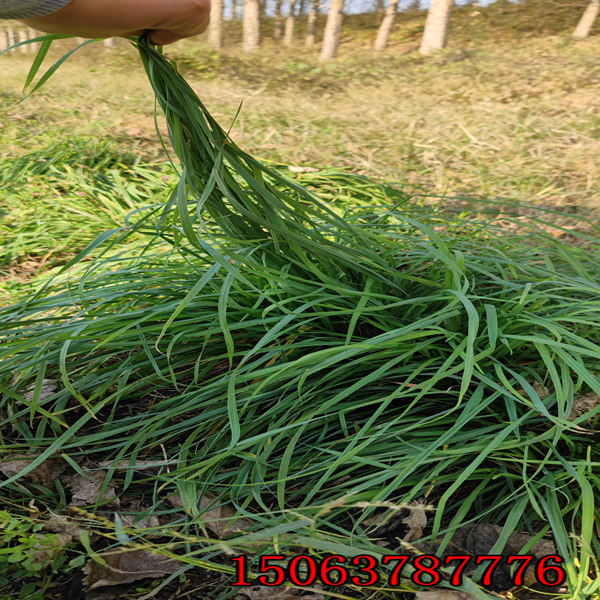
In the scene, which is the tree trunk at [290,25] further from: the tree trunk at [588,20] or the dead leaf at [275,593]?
the dead leaf at [275,593]

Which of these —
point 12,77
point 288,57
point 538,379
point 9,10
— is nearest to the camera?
point 9,10

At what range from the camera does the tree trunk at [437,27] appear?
820cm

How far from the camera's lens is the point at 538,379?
1.43 m

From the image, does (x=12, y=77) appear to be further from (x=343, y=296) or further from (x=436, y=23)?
(x=343, y=296)

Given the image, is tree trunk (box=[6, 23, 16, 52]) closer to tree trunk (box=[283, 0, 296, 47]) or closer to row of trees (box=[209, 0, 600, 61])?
row of trees (box=[209, 0, 600, 61])

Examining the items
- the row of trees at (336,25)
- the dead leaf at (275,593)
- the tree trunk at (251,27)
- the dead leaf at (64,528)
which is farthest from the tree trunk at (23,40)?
the dead leaf at (275,593)

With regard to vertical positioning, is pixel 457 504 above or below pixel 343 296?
below

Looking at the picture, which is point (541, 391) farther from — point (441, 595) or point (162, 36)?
point (162, 36)

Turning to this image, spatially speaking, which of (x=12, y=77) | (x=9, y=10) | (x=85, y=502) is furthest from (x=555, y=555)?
(x=12, y=77)

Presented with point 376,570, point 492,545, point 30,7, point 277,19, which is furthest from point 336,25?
point 376,570

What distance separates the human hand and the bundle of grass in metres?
0.19

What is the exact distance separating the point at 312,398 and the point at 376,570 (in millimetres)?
464

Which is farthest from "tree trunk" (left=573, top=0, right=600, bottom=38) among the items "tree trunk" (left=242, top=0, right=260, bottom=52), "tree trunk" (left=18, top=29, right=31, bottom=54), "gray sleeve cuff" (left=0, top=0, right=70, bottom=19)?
"tree trunk" (left=18, top=29, right=31, bottom=54)

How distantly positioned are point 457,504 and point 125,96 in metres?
5.80
